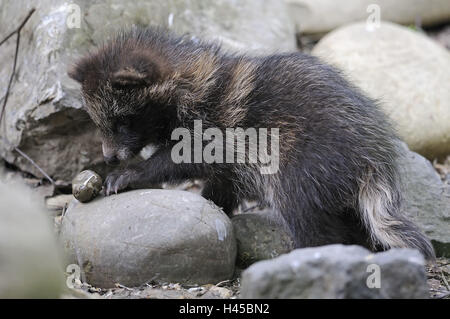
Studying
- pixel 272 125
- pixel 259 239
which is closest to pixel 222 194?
pixel 259 239

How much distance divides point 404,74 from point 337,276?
4.98 m

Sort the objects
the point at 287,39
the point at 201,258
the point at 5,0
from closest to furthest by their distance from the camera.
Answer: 1. the point at 201,258
2. the point at 5,0
3. the point at 287,39

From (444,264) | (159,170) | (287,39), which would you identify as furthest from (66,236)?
(287,39)

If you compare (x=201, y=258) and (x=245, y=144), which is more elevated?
(x=245, y=144)

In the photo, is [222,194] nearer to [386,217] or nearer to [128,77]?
[128,77]

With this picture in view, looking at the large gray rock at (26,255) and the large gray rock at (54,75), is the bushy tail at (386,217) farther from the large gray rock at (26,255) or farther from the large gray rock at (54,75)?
the large gray rock at (54,75)

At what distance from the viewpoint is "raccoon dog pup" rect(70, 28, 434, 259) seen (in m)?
4.98

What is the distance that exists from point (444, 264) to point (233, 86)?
247 cm

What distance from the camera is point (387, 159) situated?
5.28 metres

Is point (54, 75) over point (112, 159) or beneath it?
over

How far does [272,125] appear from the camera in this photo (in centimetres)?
532

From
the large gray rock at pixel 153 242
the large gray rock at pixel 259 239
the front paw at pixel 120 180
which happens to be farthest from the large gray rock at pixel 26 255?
the large gray rock at pixel 259 239
